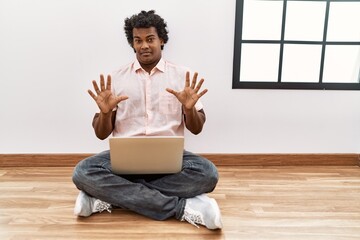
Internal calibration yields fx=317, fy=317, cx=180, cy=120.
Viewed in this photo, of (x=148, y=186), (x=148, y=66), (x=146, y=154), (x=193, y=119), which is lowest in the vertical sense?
(x=148, y=186)

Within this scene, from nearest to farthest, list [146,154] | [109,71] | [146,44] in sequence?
[146,154] → [146,44] → [109,71]

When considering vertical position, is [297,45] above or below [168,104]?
above

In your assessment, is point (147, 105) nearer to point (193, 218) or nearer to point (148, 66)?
point (148, 66)

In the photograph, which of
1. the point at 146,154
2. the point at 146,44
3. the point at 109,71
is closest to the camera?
the point at 146,154

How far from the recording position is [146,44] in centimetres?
164

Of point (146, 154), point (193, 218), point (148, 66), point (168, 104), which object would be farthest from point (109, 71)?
point (193, 218)

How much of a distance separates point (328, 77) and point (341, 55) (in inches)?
7.0

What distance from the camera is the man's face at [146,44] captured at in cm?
165

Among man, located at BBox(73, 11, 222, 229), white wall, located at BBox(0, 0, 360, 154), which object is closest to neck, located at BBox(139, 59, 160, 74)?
man, located at BBox(73, 11, 222, 229)

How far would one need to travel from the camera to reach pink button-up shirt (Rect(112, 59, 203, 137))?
169 cm

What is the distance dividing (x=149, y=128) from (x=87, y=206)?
49 cm

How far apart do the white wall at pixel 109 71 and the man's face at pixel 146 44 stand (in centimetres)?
51

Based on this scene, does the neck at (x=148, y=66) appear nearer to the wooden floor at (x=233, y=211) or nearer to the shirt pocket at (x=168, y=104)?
the shirt pocket at (x=168, y=104)

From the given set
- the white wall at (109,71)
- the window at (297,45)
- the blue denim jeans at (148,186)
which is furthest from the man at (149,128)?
the window at (297,45)
